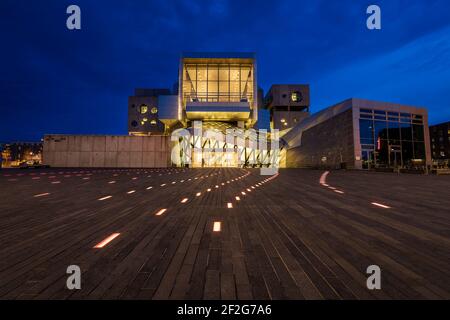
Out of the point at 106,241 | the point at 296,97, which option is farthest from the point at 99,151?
the point at 296,97

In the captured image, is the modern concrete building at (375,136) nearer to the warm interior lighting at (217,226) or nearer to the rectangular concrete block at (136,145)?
the warm interior lighting at (217,226)

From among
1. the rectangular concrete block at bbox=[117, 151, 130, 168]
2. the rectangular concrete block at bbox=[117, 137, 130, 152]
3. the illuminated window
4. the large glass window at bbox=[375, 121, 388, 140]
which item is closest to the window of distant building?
the large glass window at bbox=[375, 121, 388, 140]

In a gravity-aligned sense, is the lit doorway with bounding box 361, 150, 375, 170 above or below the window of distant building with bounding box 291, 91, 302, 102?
below

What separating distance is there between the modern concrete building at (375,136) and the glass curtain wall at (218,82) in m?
23.6

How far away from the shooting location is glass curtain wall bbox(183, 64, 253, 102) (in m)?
55.5

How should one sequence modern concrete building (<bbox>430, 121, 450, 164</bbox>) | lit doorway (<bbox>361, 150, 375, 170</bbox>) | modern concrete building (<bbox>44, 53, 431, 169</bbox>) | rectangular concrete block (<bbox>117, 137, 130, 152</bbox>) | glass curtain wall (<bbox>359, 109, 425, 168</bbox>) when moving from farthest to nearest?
modern concrete building (<bbox>430, 121, 450, 164</bbox>) < rectangular concrete block (<bbox>117, 137, 130, 152</bbox>) < modern concrete building (<bbox>44, 53, 431, 169</bbox>) < glass curtain wall (<bbox>359, 109, 425, 168</bbox>) < lit doorway (<bbox>361, 150, 375, 170</bbox>)

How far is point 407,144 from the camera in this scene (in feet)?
115

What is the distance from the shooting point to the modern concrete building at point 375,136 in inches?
1287

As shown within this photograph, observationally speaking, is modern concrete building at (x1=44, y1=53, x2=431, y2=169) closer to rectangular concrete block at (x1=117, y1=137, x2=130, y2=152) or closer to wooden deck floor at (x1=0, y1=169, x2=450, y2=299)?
rectangular concrete block at (x1=117, y1=137, x2=130, y2=152)

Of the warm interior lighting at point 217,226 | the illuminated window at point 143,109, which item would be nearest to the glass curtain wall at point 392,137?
the warm interior lighting at point 217,226

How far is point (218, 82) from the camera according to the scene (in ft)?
184

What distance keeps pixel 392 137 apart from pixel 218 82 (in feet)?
126
